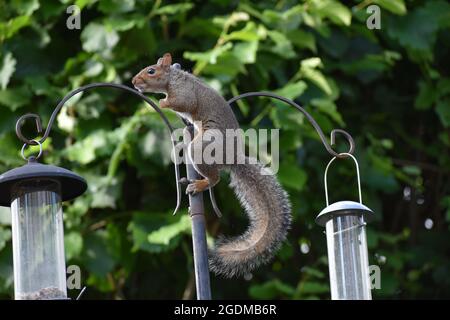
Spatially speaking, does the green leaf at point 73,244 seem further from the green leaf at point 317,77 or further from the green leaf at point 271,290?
the green leaf at point 317,77

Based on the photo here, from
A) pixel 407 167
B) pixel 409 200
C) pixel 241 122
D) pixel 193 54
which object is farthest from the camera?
pixel 409 200

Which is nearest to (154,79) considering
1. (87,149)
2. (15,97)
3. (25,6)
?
(87,149)

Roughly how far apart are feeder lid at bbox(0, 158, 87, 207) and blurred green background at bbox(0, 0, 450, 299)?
125 centimetres

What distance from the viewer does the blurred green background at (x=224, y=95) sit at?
404 centimetres

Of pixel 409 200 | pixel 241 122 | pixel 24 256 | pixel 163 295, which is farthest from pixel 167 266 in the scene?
pixel 24 256

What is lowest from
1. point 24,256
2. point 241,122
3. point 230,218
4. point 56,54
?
point 24,256

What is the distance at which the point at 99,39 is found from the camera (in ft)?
13.8

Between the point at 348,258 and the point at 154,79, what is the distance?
754 millimetres

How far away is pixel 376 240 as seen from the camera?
435cm

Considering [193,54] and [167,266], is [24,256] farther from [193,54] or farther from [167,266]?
[167,266]

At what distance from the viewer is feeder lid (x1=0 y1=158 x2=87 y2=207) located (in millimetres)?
2516

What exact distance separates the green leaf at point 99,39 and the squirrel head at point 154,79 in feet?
3.78

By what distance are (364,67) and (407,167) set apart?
522mm

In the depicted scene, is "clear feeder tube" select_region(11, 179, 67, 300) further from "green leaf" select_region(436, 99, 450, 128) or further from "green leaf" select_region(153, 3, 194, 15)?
"green leaf" select_region(436, 99, 450, 128)
